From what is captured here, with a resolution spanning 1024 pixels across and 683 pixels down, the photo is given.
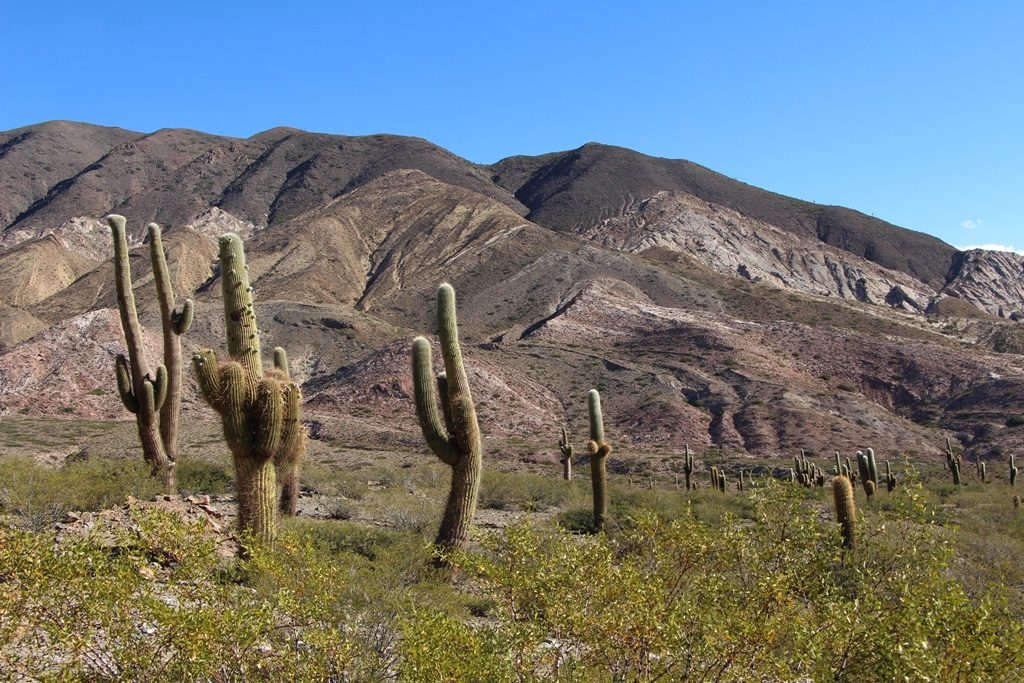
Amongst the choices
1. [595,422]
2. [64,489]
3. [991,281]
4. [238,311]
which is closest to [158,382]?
[64,489]

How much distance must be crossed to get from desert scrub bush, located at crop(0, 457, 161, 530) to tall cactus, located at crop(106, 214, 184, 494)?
39 centimetres

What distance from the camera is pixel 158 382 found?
13852 mm

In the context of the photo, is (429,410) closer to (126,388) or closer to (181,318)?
(181,318)

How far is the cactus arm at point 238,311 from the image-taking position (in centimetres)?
1023

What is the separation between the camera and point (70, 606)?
5969 mm

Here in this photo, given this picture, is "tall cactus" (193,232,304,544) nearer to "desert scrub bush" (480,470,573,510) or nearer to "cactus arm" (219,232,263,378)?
"cactus arm" (219,232,263,378)

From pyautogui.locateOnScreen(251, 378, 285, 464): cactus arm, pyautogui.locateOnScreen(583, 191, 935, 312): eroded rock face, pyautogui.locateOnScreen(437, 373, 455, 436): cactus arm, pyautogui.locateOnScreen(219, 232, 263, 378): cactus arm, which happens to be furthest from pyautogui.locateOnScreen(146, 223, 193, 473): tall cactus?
pyautogui.locateOnScreen(583, 191, 935, 312): eroded rock face

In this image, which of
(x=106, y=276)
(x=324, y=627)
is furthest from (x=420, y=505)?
(x=106, y=276)

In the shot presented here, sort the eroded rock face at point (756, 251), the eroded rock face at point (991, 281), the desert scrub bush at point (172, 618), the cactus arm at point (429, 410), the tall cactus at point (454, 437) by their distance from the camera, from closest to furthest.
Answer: the desert scrub bush at point (172, 618) → the tall cactus at point (454, 437) → the cactus arm at point (429, 410) → the eroded rock face at point (756, 251) → the eroded rock face at point (991, 281)

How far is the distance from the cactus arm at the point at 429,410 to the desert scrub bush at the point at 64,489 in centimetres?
504

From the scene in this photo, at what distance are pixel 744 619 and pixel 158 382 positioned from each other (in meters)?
11.4

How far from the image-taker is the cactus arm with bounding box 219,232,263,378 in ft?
33.6

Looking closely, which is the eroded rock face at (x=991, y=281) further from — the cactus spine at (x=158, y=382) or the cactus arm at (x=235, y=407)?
the cactus arm at (x=235, y=407)

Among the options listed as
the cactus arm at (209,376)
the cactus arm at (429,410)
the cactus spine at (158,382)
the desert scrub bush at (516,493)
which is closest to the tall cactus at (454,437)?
the cactus arm at (429,410)
